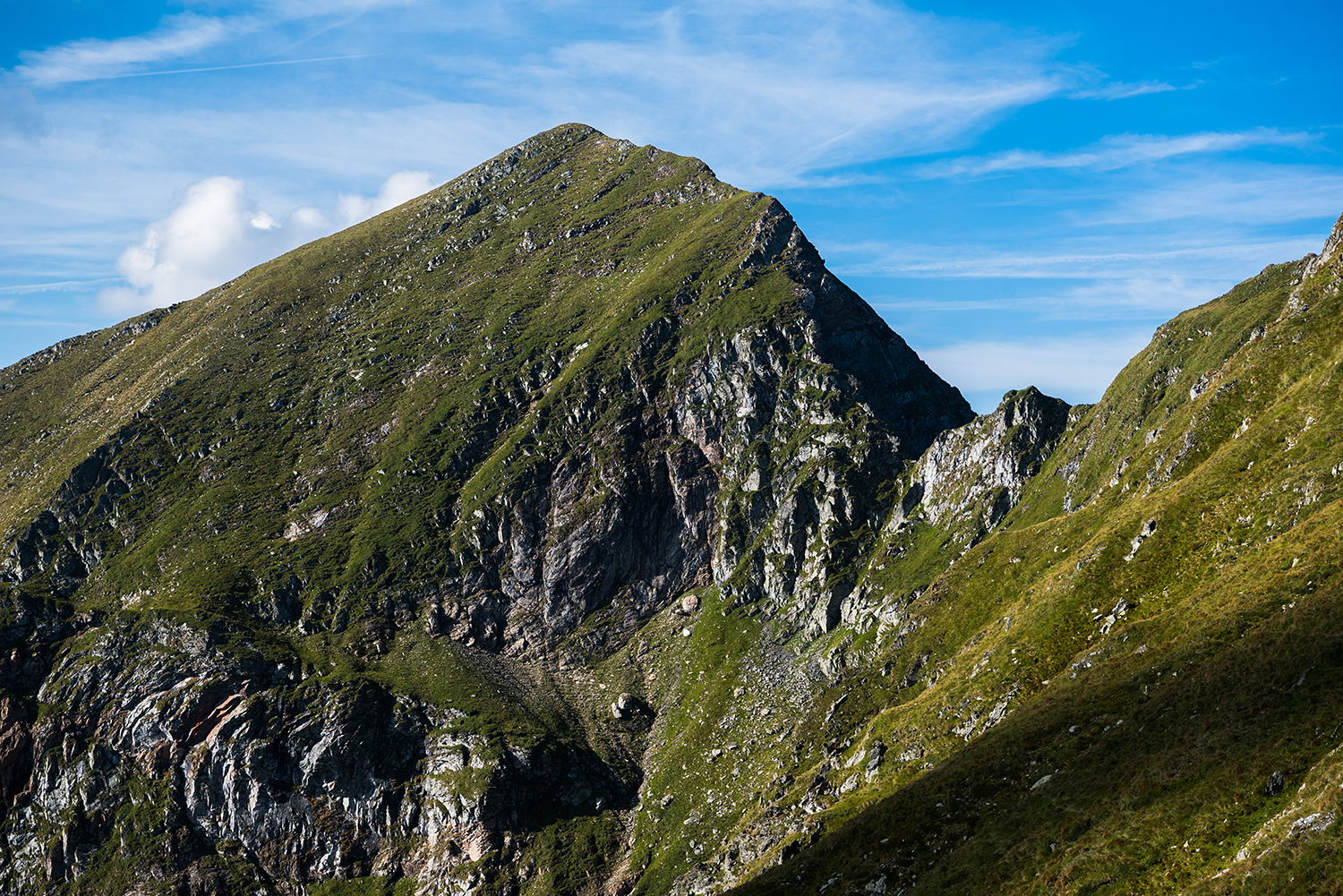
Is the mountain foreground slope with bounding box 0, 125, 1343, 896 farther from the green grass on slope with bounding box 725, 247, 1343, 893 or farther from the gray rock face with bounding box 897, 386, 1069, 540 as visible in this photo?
the gray rock face with bounding box 897, 386, 1069, 540

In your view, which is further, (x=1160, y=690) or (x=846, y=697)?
(x=846, y=697)

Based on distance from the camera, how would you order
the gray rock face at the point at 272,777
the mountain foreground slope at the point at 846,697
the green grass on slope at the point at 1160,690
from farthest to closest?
the gray rock face at the point at 272,777, the mountain foreground slope at the point at 846,697, the green grass on slope at the point at 1160,690

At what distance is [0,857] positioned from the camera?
15862 cm

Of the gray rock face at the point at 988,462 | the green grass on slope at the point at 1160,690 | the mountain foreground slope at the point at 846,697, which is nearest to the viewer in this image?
the green grass on slope at the point at 1160,690

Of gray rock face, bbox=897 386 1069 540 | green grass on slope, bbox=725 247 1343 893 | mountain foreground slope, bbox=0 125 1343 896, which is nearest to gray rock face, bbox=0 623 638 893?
mountain foreground slope, bbox=0 125 1343 896

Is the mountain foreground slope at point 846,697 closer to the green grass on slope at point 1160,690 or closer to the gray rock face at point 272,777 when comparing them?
the green grass on slope at point 1160,690

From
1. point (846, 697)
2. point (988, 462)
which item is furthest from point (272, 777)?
point (988, 462)

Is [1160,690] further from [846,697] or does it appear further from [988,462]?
[988,462]

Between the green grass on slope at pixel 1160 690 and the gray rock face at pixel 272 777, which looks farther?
the gray rock face at pixel 272 777

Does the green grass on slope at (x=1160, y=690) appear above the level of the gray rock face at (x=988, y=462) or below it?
below

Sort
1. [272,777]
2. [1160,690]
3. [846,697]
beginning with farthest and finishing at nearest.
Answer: [272,777] < [846,697] < [1160,690]

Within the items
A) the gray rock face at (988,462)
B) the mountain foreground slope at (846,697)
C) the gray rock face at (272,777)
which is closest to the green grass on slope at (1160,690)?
the mountain foreground slope at (846,697)

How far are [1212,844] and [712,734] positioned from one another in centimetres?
12420

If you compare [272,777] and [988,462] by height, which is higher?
[988,462]
